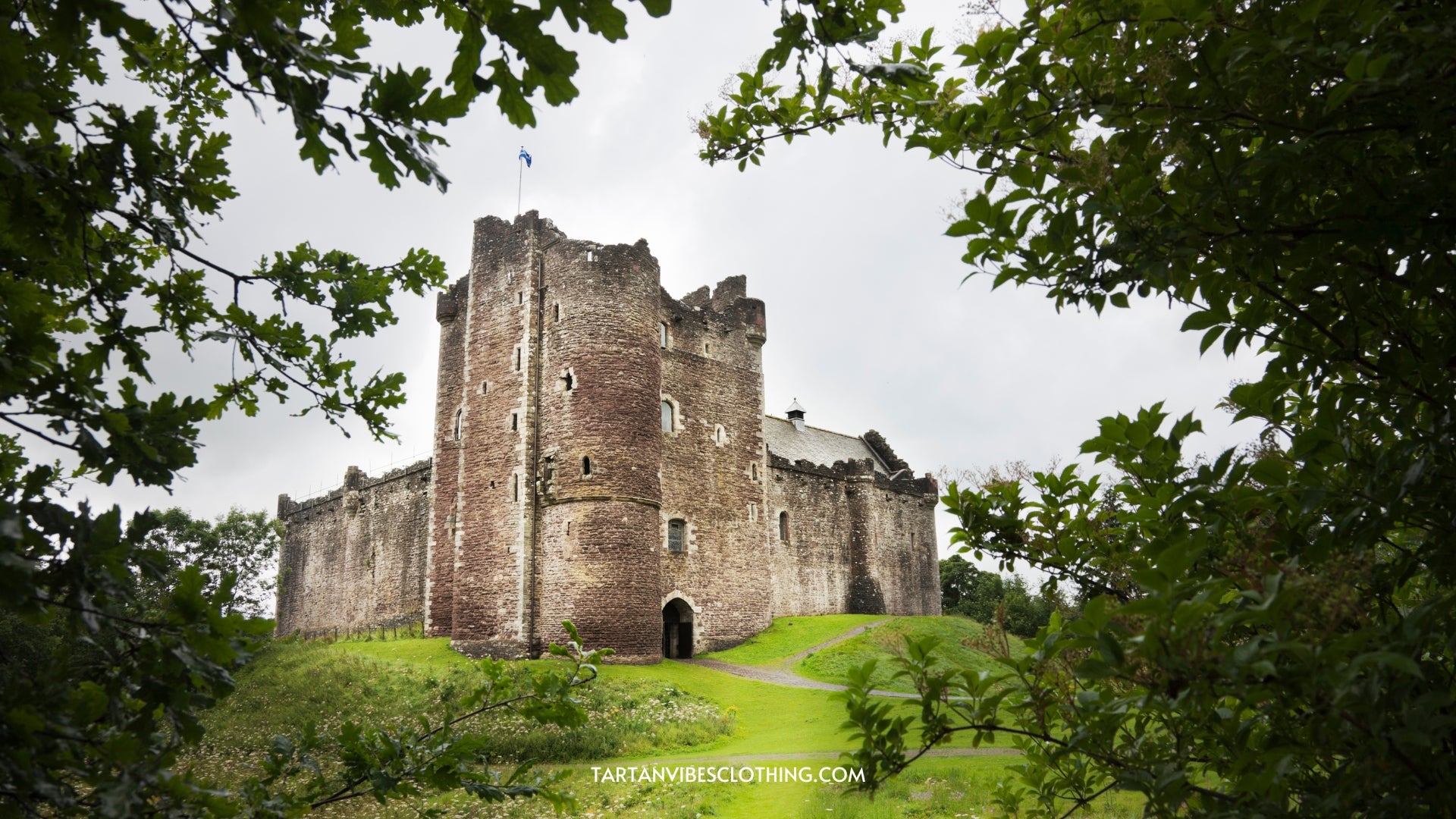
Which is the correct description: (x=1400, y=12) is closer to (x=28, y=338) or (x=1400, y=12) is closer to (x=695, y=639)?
(x=28, y=338)

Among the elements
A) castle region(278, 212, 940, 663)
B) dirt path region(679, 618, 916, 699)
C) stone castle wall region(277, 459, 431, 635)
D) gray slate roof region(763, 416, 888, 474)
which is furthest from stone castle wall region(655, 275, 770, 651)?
stone castle wall region(277, 459, 431, 635)

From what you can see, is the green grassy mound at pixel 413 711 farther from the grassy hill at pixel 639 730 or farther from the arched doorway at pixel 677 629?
the arched doorway at pixel 677 629

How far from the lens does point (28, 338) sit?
6.88ft

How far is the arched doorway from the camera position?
94.3 ft

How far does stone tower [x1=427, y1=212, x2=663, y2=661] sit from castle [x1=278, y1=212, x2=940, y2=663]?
0.05 m

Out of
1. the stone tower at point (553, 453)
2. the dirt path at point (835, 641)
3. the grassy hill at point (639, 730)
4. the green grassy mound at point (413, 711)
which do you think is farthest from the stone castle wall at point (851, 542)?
the green grassy mound at point (413, 711)

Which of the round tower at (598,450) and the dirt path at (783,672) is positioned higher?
the round tower at (598,450)

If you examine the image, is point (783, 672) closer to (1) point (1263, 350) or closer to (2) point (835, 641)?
(2) point (835, 641)

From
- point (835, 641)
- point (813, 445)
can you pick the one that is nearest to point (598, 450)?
point (835, 641)

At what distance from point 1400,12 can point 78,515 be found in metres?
3.38

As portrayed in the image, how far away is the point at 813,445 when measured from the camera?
41.8 meters

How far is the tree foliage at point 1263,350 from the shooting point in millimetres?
1835

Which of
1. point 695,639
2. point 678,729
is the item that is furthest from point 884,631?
point 678,729

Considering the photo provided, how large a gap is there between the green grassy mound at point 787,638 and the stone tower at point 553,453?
395 centimetres
